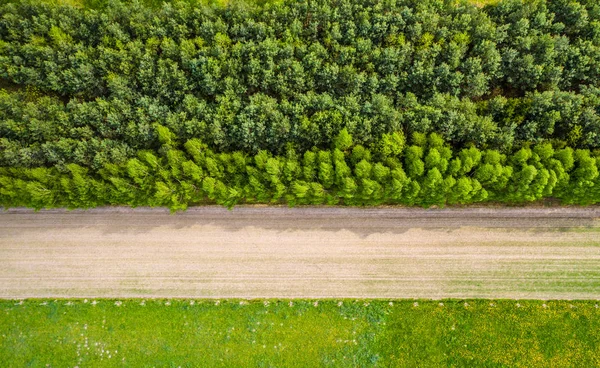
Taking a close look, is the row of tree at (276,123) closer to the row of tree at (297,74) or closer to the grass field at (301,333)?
the row of tree at (297,74)

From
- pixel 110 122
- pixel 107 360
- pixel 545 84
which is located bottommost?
pixel 107 360

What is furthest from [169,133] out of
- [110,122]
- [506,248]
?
[506,248]

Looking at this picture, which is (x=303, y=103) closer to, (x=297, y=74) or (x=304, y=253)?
(x=297, y=74)

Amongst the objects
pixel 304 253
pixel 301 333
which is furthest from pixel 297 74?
pixel 301 333

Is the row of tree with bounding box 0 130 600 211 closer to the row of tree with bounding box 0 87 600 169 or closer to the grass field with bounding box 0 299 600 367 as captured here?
the row of tree with bounding box 0 87 600 169

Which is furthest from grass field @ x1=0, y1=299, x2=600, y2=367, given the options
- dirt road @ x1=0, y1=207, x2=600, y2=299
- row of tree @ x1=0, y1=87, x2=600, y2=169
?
row of tree @ x1=0, y1=87, x2=600, y2=169

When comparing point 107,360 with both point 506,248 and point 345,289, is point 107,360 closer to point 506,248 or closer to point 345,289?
point 345,289

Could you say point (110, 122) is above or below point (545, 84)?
below

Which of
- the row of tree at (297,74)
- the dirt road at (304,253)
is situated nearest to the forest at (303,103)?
the row of tree at (297,74)
